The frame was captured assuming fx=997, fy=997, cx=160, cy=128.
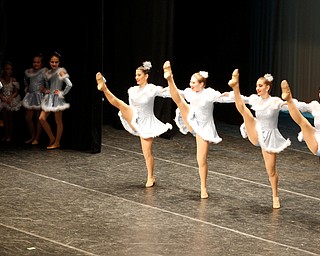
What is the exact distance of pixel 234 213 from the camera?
8.22m

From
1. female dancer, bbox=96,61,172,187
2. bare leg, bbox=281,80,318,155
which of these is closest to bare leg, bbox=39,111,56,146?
female dancer, bbox=96,61,172,187

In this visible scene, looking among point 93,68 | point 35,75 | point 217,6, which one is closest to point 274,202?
point 93,68

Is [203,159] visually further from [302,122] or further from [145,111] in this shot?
[302,122]

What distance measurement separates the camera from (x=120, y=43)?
11.8 meters

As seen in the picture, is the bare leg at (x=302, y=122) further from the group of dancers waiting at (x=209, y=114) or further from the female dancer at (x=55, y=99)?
the female dancer at (x=55, y=99)

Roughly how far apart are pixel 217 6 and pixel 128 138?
7.24 feet

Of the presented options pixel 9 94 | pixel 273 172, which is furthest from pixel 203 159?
pixel 9 94

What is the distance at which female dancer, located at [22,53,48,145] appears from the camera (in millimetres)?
10812

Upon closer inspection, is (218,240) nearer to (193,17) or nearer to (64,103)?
(64,103)

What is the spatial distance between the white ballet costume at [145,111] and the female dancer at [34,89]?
2.12m

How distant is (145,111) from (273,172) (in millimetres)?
1347

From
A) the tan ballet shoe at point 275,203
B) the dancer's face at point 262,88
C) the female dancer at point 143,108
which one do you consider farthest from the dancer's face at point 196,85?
the tan ballet shoe at point 275,203

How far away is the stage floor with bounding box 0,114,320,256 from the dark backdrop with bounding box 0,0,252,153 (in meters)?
0.56

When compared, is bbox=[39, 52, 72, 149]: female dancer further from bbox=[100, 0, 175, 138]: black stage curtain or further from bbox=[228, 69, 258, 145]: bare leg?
bbox=[228, 69, 258, 145]: bare leg
